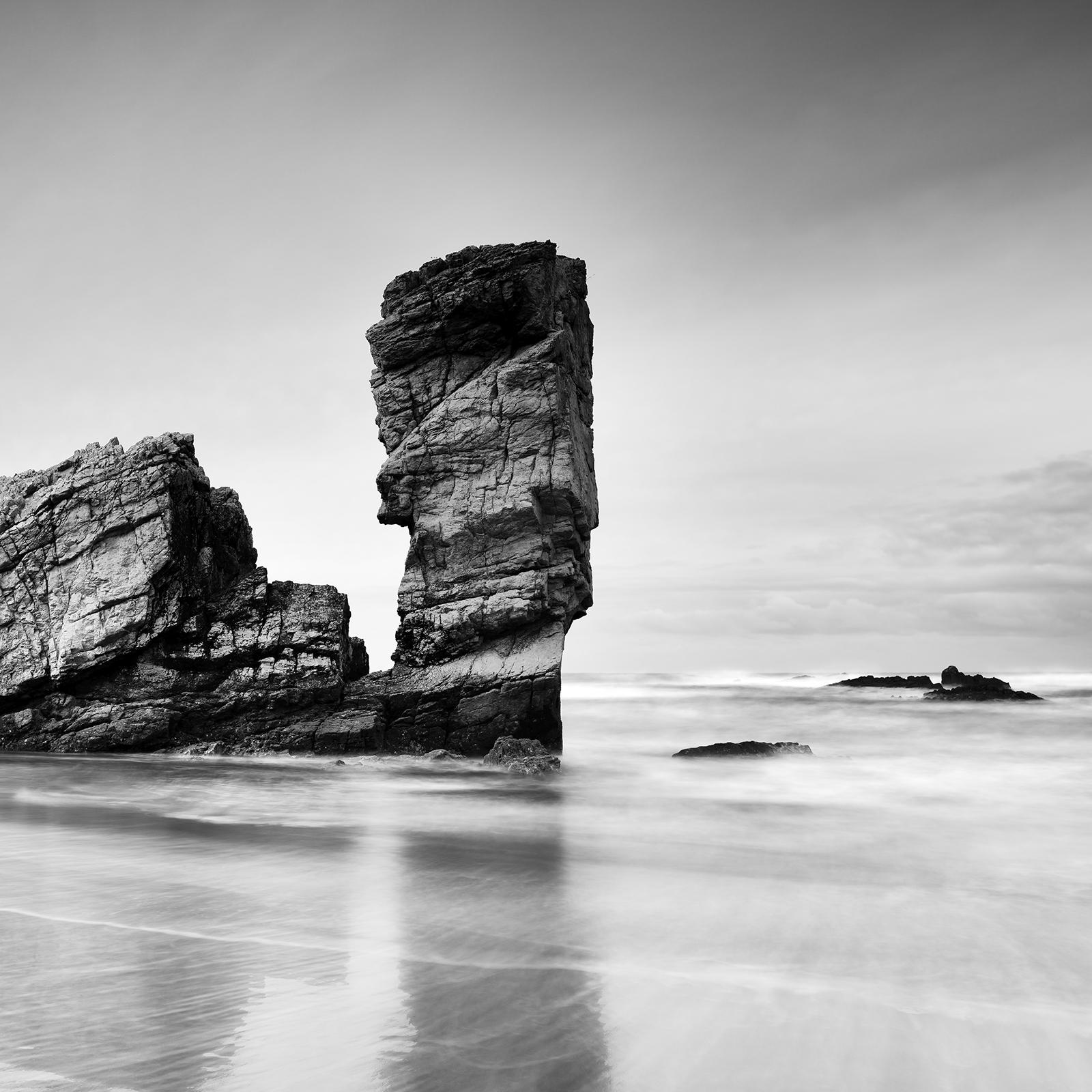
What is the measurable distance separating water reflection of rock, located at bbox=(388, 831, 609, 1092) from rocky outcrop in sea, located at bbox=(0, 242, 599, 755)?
22.9 feet

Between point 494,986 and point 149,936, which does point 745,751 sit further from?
point 149,936

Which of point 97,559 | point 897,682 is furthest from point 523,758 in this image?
point 897,682

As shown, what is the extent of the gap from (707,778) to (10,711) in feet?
36.6

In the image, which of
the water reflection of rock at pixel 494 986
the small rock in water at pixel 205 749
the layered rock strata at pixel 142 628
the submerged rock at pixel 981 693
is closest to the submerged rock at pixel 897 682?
the submerged rock at pixel 981 693

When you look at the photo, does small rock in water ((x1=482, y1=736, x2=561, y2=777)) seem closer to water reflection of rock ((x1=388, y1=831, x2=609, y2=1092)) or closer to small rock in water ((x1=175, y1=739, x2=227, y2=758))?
small rock in water ((x1=175, y1=739, x2=227, y2=758))

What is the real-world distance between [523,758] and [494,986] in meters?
8.65

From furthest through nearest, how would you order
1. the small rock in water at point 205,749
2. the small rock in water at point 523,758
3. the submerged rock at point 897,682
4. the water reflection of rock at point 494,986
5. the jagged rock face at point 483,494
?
the submerged rock at point 897,682 < the jagged rock face at point 483,494 < the small rock in water at point 205,749 < the small rock in water at point 523,758 < the water reflection of rock at point 494,986

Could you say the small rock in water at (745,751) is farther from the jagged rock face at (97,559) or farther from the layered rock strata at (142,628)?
the jagged rock face at (97,559)

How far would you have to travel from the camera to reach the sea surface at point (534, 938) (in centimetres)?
346

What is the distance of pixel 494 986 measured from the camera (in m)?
4.25

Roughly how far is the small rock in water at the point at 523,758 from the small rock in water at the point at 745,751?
3.27 m

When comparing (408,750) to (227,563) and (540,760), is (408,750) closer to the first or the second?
(540,760)

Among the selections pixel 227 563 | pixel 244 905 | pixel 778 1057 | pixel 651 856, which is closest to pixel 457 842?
pixel 651 856

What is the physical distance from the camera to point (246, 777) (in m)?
11.8
